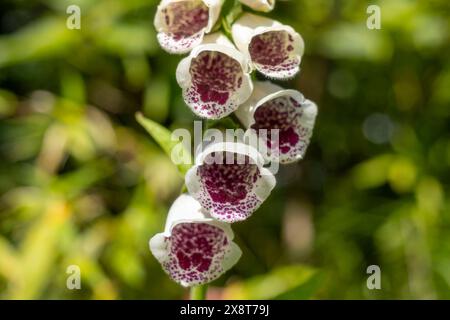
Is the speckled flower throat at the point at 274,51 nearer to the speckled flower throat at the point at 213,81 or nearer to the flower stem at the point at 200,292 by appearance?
the speckled flower throat at the point at 213,81

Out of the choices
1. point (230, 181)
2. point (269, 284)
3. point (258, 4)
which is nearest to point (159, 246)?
point (230, 181)

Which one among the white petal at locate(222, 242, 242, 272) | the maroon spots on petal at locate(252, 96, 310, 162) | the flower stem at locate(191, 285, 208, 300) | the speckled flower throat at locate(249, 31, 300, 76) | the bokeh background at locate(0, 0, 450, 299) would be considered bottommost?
the flower stem at locate(191, 285, 208, 300)

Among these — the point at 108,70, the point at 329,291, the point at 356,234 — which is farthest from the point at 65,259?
the point at 356,234

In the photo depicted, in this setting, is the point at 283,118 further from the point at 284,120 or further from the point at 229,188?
the point at 229,188

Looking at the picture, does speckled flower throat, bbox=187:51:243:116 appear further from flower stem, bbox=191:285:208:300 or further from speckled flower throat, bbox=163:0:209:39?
flower stem, bbox=191:285:208:300

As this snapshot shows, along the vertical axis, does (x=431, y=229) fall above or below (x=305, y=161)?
below

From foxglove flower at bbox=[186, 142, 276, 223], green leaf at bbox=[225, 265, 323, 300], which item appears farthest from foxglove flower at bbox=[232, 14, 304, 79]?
green leaf at bbox=[225, 265, 323, 300]

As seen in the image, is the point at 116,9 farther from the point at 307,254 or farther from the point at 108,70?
the point at 307,254
